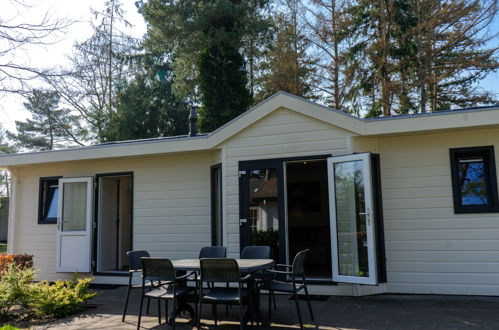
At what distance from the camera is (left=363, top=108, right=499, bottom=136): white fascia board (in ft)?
18.2

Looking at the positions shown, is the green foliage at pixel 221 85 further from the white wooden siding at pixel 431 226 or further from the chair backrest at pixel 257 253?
the chair backrest at pixel 257 253

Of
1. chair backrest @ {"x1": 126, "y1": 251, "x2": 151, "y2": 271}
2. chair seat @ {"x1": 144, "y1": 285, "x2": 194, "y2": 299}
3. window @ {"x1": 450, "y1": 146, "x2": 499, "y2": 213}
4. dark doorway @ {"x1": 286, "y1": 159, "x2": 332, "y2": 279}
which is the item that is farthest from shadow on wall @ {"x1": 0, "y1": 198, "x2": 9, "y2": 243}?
window @ {"x1": 450, "y1": 146, "x2": 499, "y2": 213}

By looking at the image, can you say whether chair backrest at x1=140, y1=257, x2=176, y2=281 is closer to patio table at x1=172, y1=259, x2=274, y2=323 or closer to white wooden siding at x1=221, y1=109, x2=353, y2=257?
patio table at x1=172, y1=259, x2=274, y2=323

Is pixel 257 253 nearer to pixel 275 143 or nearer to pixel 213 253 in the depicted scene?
pixel 213 253

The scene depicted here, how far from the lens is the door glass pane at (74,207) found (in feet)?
25.8

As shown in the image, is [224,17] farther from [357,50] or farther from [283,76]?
[357,50]

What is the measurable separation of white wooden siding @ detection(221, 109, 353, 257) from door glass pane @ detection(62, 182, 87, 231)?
315cm

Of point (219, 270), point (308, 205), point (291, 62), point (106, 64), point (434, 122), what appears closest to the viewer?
point (219, 270)

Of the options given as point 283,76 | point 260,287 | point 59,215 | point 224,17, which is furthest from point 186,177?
point 224,17

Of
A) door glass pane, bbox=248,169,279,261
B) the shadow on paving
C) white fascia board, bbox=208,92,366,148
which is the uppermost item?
white fascia board, bbox=208,92,366,148

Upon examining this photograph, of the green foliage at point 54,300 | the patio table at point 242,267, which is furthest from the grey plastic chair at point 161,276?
the green foliage at point 54,300

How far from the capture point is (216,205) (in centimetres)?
702

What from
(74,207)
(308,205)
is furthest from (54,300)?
(308,205)

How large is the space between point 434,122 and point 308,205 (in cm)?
473
